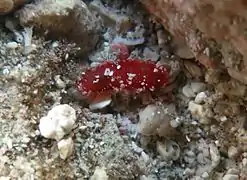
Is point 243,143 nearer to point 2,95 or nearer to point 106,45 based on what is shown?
point 106,45

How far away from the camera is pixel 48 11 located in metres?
1.53

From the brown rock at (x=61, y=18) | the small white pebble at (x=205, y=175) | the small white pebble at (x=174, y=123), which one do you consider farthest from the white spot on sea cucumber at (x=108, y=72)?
the small white pebble at (x=205, y=175)

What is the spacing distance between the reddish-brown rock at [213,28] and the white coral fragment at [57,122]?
0.37 meters

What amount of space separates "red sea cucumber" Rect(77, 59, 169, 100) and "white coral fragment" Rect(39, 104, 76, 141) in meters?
0.12

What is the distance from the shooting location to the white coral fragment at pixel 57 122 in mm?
1393

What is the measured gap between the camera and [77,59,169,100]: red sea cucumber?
154 cm

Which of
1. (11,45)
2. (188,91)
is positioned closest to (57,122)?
(11,45)

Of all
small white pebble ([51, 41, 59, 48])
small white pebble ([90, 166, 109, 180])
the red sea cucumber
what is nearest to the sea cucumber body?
the red sea cucumber

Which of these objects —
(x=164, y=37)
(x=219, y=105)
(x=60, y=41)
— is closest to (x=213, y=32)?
(x=219, y=105)

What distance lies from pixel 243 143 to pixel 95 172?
0.40 metres

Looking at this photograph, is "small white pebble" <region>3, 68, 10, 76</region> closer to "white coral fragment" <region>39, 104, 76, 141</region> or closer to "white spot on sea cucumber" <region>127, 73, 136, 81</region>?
"white coral fragment" <region>39, 104, 76, 141</region>

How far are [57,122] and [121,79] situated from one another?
0.25 m

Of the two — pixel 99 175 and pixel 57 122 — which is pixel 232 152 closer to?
pixel 99 175

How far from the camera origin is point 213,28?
1.22 meters
